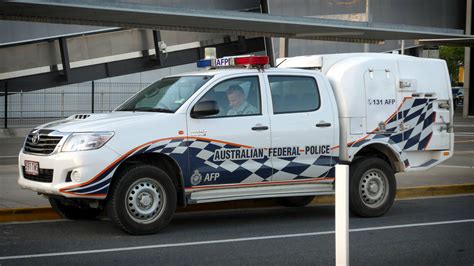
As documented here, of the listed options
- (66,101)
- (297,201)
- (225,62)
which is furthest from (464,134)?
(225,62)

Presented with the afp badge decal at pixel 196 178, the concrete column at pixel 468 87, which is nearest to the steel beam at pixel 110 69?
the afp badge decal at pixel 196 178

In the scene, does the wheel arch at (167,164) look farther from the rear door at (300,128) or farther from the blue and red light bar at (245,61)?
the blue and red light bar at (245,61)

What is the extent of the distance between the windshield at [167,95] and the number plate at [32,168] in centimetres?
144

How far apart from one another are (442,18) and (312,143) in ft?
84.0

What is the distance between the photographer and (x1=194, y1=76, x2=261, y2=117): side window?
9.63 m

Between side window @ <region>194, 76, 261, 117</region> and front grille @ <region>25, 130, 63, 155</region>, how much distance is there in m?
1.77

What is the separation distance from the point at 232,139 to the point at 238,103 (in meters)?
0.52

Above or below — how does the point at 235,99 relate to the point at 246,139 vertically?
above

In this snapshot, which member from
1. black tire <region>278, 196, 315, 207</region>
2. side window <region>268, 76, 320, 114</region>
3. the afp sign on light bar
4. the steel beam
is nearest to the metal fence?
the steel beam

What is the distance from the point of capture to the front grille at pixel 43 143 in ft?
29.2

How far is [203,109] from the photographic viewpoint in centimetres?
925

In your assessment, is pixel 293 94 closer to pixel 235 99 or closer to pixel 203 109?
pixel 235 99

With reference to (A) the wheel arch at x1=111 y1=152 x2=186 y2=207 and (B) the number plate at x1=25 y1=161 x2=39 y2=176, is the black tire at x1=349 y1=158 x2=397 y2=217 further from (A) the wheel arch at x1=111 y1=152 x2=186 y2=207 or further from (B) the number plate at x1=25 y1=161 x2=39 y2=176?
(B) the number plate at x1=25 y1=161 x2=39 y2=176

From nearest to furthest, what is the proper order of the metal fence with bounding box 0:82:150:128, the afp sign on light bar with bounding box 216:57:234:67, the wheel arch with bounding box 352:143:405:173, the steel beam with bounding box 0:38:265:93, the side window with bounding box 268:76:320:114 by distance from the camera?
the side window with bounding box 268:76:320:114
the afp sign on light bar with bounding box 216:57:234:67
the wheel arch with bounding box 352:143:405:173
the steel beam with bounding box 0:38:265:93
the metal fence with bounding box 0:82:150:128
